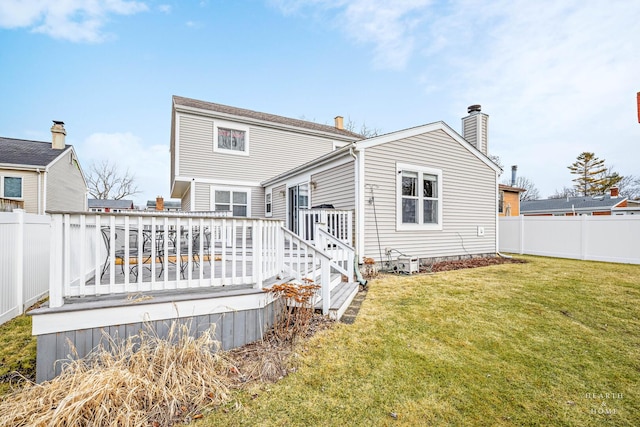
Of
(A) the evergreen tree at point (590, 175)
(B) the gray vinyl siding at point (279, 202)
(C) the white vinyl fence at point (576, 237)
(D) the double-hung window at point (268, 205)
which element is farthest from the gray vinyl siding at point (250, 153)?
(A) the evergreen tree at point (590, 175)

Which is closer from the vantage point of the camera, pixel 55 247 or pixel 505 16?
pixel 55 247

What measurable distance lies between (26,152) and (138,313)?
18.4 metres

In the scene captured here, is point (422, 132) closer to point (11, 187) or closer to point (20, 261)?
point (20, 261)

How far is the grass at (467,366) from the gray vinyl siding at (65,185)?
15.2m

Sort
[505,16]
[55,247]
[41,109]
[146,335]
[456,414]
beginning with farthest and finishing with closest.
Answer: [41,109]
[505,16]
[146,335]
[55,247]
[456,414]

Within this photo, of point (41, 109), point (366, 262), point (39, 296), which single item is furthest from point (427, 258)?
point (41, 109)

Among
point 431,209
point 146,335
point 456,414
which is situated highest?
point 431,209

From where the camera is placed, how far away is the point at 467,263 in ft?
28.3

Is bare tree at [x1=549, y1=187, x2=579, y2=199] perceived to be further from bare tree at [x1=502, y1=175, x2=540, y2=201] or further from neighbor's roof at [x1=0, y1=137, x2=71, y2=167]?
neighbor's roof at [x1=0, y1=137, x2=71, y2=167]

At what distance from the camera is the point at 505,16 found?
8.00 metres

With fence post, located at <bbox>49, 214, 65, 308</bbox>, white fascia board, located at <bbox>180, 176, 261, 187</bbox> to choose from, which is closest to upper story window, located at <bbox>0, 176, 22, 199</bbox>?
white fascia board, located at <bbox>180, 176, 261, 187</bbox>

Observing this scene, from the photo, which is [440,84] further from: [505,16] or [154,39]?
[154,39]

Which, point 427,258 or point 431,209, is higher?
point 431,209

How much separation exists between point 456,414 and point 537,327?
2652 mm
